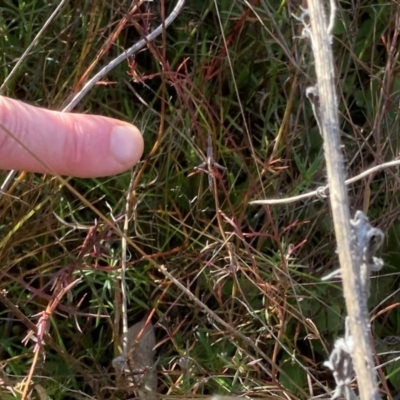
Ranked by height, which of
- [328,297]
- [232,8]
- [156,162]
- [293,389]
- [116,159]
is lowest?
[293,389]

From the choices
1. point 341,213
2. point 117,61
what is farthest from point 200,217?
point 341,213

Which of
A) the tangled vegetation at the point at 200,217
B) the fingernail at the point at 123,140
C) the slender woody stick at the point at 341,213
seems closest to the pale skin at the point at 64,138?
the fingernail at the point at 123,140

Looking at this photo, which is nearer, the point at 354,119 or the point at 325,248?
the point at 325,248

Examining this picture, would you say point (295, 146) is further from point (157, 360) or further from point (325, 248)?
point (157, 360)

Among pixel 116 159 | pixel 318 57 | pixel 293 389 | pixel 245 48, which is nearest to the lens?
pixel 318 57

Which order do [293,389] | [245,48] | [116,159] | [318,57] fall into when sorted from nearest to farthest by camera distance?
[318,57] → [116,159] → [293,389] → [245,48]

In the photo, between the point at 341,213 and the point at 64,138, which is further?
the point at 64,138

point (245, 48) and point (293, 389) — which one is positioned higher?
point (245, 48)

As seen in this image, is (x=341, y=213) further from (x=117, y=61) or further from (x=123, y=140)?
(x=117, y=61)

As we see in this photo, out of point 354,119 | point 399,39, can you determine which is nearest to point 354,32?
point 399,39
